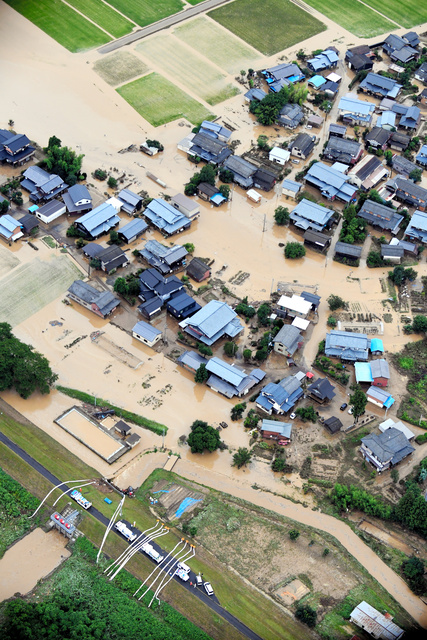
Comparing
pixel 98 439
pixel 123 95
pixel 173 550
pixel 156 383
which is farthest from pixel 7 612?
pixel 123 95

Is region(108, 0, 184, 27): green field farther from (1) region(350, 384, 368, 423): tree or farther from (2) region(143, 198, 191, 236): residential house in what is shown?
(1) region(350, 384, 368, 423): tree

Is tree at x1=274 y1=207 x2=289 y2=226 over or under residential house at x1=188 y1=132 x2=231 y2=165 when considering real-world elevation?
under

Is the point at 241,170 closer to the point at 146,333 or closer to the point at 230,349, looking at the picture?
the point at 230,349

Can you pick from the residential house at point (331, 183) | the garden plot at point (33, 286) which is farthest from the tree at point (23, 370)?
the residential house at point (331, 183)

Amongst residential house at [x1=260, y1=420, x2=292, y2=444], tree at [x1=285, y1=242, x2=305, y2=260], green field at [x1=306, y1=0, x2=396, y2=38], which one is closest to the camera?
residential house at [x1=260, y1=420, x2=292, y2=444]

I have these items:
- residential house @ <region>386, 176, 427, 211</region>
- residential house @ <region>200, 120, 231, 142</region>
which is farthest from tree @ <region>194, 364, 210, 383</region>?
residential house @ <region>386, 176, 427, 211</region>
